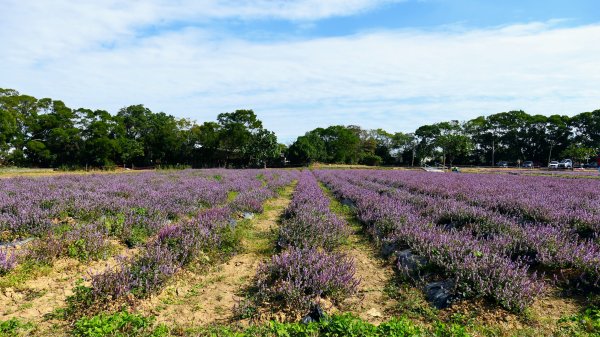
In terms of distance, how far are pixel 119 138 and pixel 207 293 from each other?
5368 centimetres

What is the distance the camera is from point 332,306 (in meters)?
4.01

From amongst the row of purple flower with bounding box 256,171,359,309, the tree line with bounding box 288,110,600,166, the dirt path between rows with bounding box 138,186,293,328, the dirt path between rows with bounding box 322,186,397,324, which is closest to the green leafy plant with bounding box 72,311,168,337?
the dirt path between rows with bounding box 138,186,293,328

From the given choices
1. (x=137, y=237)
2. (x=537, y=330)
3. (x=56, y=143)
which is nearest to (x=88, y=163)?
(x=56, y=143)

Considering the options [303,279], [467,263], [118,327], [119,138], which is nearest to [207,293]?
[303,279]

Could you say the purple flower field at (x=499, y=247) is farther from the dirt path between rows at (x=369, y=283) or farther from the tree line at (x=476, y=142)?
the tree line at (x=476, y=142)

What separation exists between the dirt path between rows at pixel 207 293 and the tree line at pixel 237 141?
45.8m

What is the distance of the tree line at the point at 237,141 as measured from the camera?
47.2 meters

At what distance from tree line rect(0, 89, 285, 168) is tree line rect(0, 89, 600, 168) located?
0.14 m

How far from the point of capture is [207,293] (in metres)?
4.59

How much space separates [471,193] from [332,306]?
10706 mm

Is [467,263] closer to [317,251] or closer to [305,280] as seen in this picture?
[305,280]

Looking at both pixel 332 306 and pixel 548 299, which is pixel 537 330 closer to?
pixel 548 299

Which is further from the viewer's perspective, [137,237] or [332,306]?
[137,237]

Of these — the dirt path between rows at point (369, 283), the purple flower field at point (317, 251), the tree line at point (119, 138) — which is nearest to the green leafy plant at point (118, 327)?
the purple flower field at point (317, 251)
